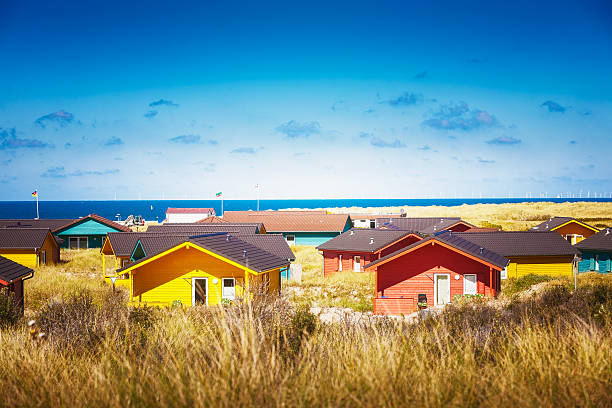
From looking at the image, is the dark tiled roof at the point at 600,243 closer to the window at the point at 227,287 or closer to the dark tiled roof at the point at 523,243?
the dark tiled roof at the point at 523,243

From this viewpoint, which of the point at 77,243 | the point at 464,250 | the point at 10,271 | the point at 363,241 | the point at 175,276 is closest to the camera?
the point at 10,271

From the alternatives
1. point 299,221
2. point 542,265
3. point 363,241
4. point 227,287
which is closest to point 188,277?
point 227,287

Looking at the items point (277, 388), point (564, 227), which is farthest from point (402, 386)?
point (564, 227)

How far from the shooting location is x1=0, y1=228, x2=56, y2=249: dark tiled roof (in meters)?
34.6

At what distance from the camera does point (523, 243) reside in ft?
102

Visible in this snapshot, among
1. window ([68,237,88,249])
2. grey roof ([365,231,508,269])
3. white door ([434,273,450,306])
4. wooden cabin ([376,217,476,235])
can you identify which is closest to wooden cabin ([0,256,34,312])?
grey roof ([365,231,508,269])

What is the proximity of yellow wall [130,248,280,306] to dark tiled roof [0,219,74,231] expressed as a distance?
3112 centimetres

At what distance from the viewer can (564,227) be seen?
42.4 metres

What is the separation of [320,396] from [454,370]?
4.37ft

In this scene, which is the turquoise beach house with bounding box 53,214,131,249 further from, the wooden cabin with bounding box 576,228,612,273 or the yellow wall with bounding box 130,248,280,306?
the wooden cabin with bounding box 576,228,612,273

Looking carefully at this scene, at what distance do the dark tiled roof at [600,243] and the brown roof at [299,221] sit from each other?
25.2m

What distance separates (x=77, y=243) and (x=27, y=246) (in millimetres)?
13710

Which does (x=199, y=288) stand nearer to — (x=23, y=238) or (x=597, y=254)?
(x=23, y=238)

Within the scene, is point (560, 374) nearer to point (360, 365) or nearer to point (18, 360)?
point (360, 365)
